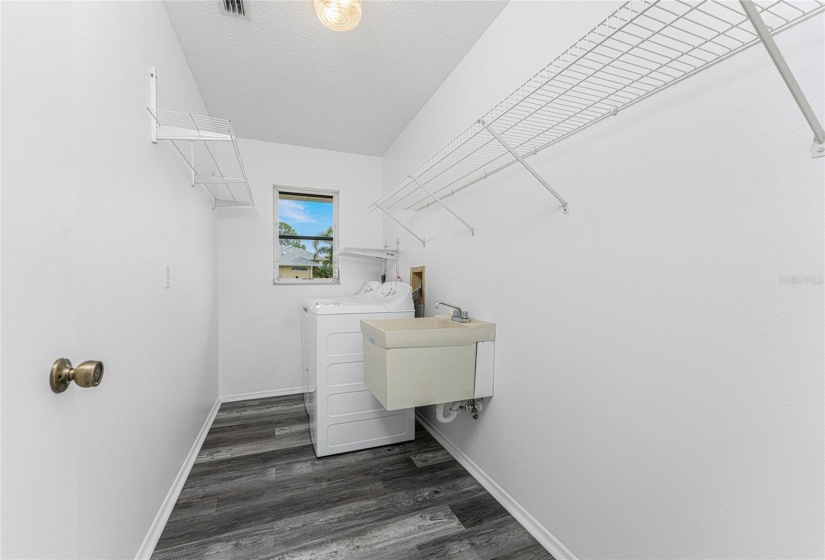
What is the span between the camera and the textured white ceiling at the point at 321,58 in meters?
1.78

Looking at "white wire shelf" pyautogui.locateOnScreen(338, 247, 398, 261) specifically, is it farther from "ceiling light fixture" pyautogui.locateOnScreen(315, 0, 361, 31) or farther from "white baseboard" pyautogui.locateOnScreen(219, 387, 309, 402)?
"ceiling light fixture" pyautogui.locateOnScreen(315, 0, 361, 31)

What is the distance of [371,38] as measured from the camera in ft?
6.37

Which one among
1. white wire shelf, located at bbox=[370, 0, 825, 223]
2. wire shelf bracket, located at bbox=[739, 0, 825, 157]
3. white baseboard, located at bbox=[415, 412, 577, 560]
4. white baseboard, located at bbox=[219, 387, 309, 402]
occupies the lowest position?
white baseboard, located at bbox=[219, 387, 309, 402]

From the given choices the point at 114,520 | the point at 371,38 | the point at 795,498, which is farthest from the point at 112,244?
the point at 795,498

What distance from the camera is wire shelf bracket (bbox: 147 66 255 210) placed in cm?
156

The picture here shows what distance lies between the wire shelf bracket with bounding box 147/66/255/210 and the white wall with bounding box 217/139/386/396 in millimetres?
280

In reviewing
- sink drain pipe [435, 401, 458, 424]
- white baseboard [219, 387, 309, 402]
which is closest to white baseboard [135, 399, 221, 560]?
white baseboard [219, 387, 309, 402]

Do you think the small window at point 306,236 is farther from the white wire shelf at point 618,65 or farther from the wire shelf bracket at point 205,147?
the white wire shelf at point 618,65

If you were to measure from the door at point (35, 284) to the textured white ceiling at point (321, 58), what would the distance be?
53.2 inches

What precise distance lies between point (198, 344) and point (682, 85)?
2.90 m

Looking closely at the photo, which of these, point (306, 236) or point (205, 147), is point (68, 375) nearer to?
point (205, 147)

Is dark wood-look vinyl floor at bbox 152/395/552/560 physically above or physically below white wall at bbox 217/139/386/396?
below

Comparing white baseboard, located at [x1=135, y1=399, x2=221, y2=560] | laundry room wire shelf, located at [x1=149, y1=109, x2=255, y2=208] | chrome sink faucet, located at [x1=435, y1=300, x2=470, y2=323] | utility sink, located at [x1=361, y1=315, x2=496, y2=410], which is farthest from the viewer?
chrome sink faucet, located at [x1=435, y1=300, x2=470, y2=323]

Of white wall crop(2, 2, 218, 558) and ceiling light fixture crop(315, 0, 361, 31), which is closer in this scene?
white wall crop(2, 2, 218, 558)
